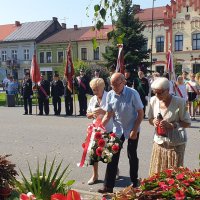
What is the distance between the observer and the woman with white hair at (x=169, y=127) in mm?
4973

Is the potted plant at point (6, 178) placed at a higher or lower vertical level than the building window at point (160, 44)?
lower

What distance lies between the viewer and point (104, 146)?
5621 mm

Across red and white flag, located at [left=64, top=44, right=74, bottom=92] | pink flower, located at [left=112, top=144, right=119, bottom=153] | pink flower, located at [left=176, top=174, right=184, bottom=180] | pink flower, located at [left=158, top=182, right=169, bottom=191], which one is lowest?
pink flower, located at [left=112, top=144, right=119, bottom=153]

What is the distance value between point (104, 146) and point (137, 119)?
2.30 ft

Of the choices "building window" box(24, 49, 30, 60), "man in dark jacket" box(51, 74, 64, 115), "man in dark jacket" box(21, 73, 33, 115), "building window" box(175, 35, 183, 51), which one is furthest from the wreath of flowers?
"building window" box(24, 49, 30, 60)

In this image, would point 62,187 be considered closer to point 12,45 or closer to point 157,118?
point 157,118

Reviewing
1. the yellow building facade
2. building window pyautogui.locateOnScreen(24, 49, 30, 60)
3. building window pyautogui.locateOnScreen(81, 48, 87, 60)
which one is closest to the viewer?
the yellow building facade

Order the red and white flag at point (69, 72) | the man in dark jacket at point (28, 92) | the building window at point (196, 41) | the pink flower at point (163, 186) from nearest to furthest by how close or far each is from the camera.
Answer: the pink flower at point (163, 186) → the red and white flag at point (69, 72) → the man in dark jacket at point (28, 92) → the building window at point (196, 41)

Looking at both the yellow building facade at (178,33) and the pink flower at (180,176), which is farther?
the yellow building facade at (178,33)

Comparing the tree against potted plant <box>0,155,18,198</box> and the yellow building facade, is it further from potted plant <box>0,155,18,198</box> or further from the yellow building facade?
potted plant <box>0,155,18,198</box>

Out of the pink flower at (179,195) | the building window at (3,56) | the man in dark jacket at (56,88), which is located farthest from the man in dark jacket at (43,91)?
the building window at (3,56)

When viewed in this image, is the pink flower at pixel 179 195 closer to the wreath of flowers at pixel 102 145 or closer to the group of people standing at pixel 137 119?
the group of people standing at pixel 137 119

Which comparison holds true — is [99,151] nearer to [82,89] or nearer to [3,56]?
[82,89]

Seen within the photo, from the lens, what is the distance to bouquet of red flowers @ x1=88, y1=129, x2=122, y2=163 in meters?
5.58
